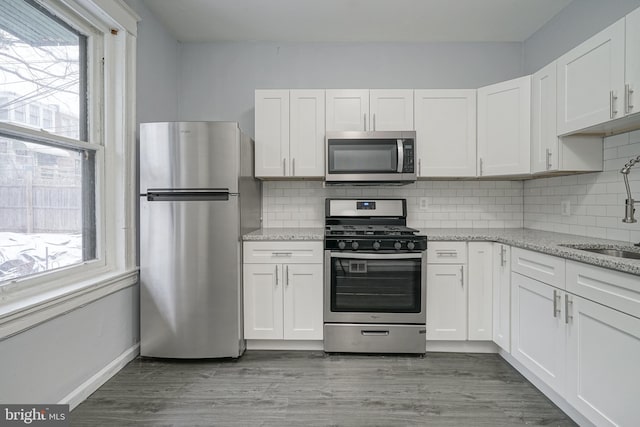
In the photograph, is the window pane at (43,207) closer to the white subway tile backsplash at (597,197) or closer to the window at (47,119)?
the window at (47,119)

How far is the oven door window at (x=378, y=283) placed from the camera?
2453mm

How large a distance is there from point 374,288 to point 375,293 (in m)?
0.04

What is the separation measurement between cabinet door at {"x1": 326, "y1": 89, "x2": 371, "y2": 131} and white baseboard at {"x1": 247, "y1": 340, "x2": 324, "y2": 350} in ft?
5.95

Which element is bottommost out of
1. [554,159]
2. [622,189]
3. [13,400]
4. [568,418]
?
[568,418]

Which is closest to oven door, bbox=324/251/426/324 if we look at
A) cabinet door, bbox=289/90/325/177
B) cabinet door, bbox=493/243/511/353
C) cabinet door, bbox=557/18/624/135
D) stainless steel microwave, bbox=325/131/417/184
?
cabinet door, bbox=493/243/511/353

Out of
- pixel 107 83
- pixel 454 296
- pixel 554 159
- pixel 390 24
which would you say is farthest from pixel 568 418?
pixel 107 83

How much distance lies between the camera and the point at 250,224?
8.86ft

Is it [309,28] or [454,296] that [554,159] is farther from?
[309,28]

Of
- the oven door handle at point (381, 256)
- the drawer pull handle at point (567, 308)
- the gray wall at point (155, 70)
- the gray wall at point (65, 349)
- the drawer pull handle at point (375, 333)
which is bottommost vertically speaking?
the drawer pull handle at point (375, 333)

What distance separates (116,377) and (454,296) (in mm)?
2504

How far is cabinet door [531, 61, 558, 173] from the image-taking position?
2.25 metres

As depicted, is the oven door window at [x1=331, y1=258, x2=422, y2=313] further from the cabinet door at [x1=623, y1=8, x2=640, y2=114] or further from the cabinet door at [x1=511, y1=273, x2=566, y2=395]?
the cabinet door at [x1=623, y1=8, x2=640, y2=114]

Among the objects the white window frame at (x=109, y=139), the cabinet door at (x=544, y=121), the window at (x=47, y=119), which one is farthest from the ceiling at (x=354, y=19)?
the window at (x=47, y=119)

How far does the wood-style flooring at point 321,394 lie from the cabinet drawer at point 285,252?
2.44 ft
